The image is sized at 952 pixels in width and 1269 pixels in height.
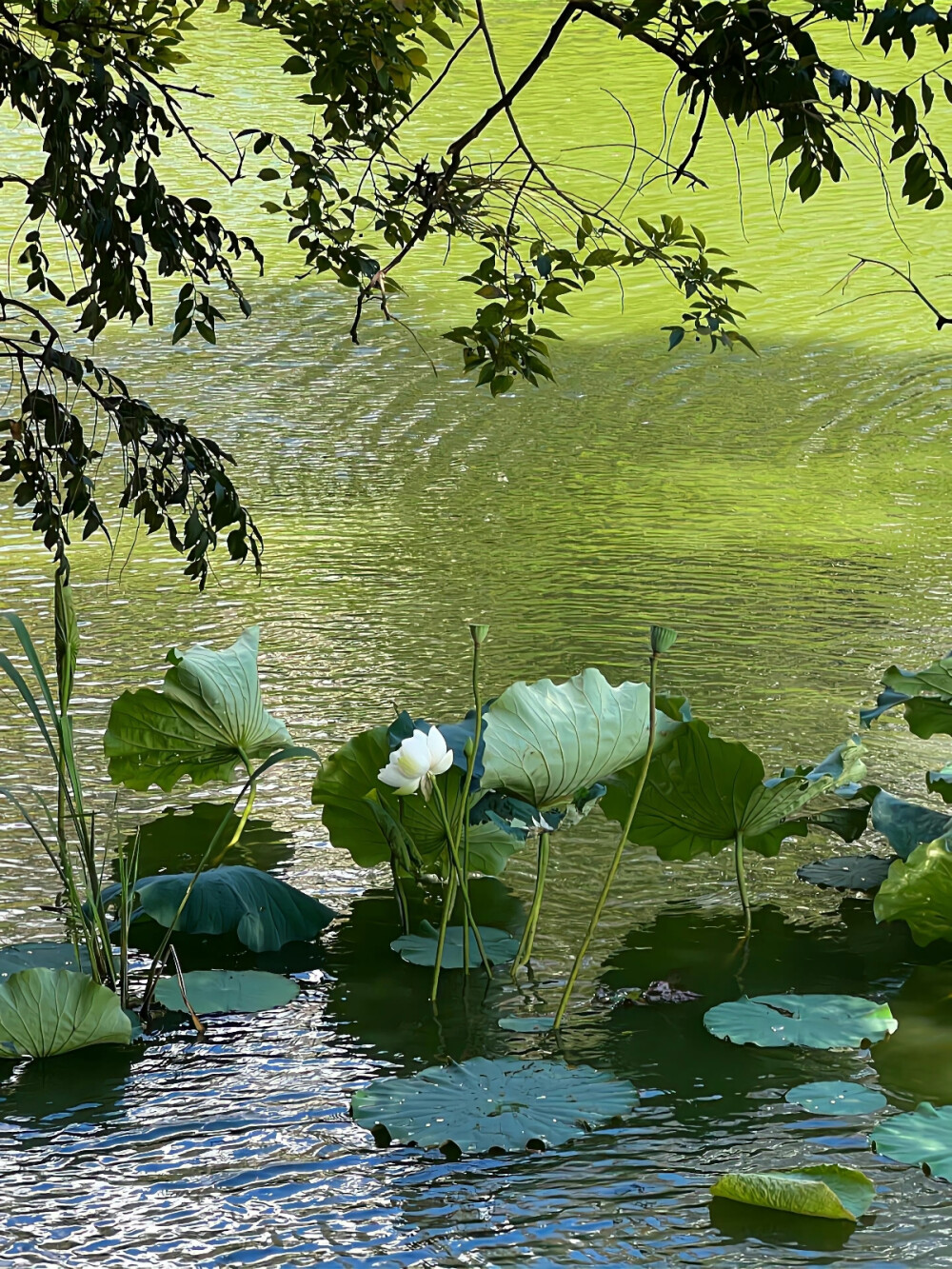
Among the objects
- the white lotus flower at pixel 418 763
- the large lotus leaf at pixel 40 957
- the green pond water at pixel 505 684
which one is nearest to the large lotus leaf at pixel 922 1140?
the green pond water at pixel 505 684

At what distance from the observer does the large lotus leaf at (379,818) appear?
223cm

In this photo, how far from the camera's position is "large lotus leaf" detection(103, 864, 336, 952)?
7.20 ft

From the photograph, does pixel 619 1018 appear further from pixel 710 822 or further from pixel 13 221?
pixel 13 221

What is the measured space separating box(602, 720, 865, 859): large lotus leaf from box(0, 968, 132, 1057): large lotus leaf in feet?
2.47

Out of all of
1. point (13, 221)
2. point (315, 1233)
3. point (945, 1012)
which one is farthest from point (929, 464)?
point (13, 221)

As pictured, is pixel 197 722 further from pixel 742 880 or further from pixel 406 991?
pixel 742 880

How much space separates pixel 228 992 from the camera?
2094mm

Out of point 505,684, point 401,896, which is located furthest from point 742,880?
point 505,684

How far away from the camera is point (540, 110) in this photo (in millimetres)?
14594

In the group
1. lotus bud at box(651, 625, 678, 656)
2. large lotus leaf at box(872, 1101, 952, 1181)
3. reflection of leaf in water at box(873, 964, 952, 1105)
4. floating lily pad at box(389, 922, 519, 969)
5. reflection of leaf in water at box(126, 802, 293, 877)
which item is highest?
lotus bud at box(651, 625, 678, 656)

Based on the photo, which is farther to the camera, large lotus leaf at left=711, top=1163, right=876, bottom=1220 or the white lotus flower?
the white lotus flower

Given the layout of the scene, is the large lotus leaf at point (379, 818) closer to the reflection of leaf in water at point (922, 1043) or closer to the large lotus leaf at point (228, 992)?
the large lotus leaf at point (228, 992)

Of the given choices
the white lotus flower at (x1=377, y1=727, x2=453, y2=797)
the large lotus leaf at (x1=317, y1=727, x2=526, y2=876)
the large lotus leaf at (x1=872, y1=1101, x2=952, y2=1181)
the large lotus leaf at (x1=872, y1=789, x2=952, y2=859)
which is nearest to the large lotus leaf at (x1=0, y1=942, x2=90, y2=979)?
the large lotus leaf at (x1=317, y1=727, x2=526, y2=876)

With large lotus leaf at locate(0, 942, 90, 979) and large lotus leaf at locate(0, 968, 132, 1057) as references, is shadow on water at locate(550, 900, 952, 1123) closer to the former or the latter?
large lotus leaf at locate(0, 968, 132, 1057)
